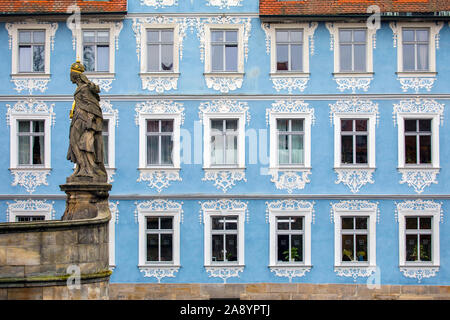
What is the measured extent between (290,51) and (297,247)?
5.88 metres

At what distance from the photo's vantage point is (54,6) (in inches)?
687

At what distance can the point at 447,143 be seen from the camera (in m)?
17.3

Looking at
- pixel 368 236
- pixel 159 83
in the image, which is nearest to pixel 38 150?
pixel 159 83

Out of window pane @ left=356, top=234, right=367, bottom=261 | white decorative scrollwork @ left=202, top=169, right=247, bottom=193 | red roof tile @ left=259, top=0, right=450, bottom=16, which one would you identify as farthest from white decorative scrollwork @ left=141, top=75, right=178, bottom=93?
window pane @ left=356, top=234, right=367, bottom=261

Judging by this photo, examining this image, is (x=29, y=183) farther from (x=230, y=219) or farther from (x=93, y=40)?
A: (x=230, y=219)

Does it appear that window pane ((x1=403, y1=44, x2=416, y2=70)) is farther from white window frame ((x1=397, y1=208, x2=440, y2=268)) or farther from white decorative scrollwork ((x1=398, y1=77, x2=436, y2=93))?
white window frame ((x1=397, y1=208, x2=440, y2=268))

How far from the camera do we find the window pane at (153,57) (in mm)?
17594

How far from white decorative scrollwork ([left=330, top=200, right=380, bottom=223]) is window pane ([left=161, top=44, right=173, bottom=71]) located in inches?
253

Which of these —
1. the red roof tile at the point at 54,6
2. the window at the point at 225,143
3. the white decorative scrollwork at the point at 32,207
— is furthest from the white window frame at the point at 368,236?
the red roof tile at the point at 54,6

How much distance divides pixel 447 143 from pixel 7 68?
13.4m

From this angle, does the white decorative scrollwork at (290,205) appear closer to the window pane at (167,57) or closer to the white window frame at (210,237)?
the white window frame at (210,237)

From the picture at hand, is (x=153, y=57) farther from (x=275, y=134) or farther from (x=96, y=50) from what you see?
(x=275, y=134)

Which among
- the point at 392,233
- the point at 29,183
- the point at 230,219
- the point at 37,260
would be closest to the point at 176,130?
the point at 230,219

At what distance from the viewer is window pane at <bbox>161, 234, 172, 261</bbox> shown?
1716cm
